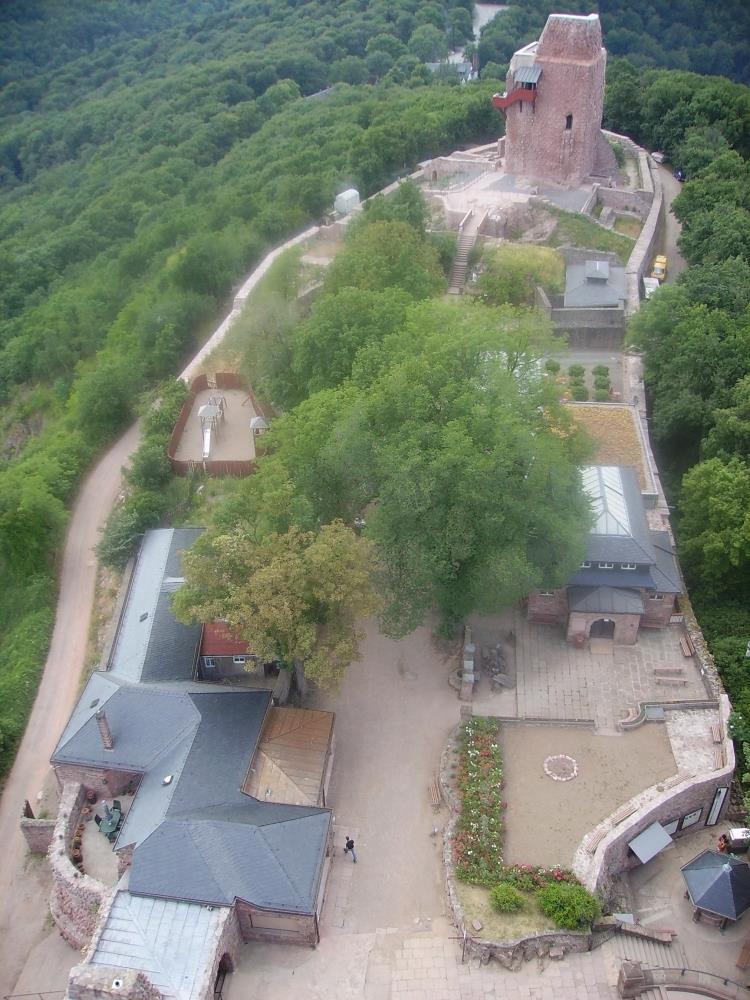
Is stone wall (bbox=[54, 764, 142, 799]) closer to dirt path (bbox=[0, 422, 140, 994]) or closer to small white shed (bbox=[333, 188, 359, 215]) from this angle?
dirt path (bbox=[0, 422, 140, 994])

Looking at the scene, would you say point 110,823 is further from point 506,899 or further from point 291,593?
point 506,899

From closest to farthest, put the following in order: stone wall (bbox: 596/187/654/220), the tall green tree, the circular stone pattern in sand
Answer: the tall green tree, the circular stone pattern in sand, stone wall (bbox: 596/187/654/220)

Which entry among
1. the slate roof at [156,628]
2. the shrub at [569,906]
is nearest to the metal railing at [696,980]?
the shrub at [569,906]

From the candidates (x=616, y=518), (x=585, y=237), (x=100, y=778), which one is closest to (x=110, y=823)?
(x=100, y=778)

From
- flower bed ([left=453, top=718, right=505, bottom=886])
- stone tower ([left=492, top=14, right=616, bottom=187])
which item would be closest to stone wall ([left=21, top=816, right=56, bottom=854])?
flower bed ([left=453, top=718, right=505, bottom=886])

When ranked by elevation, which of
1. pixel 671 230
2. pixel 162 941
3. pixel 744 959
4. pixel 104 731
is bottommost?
pixel 744 959

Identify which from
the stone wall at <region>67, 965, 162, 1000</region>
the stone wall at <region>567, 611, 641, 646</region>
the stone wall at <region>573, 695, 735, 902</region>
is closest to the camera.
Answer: the stone wall at <region>67, 965, 162, 1000</region>

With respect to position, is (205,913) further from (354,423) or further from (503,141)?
(503,141)
